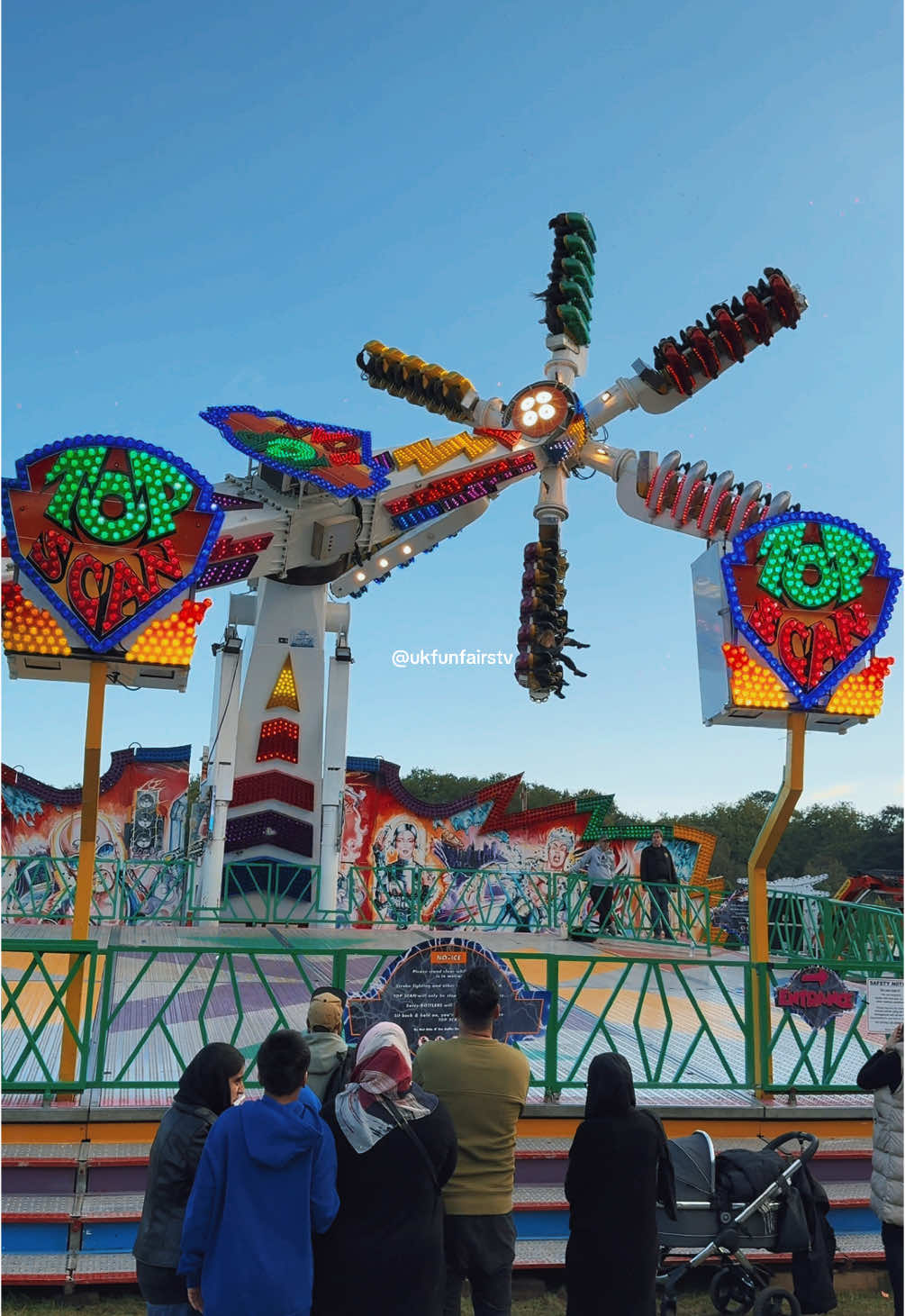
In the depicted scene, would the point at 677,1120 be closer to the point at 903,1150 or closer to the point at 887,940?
the point at 903,1150

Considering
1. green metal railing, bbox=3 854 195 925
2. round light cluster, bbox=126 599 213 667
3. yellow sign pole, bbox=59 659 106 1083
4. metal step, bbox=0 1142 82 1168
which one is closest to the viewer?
metal step, bbox=0 1142 82 1168

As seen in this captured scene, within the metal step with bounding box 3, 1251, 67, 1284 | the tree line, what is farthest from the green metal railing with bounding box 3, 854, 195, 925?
the tree line

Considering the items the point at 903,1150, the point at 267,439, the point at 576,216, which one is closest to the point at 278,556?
the point at 267,439

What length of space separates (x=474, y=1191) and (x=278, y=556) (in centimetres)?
1154

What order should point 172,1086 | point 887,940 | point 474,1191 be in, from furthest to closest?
point 887,940 < point 172,1086 < point 474,1191

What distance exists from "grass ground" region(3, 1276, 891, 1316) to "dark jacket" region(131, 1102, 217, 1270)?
6.12 feet

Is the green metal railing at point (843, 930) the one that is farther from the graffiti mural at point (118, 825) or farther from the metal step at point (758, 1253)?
the graffiti mural at point (118, 825)

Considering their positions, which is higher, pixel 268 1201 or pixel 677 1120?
pixel 268 1201

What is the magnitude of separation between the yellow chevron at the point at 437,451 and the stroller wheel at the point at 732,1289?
36.5 feet

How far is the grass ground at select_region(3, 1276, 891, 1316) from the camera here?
5281mm

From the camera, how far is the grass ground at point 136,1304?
528 centimetres

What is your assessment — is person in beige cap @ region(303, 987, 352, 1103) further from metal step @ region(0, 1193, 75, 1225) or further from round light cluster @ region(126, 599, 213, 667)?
round light cluster @ region(126, 599, 213, 667)

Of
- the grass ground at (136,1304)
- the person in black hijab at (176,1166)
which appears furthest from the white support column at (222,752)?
the person in black hijab at (176,1166)

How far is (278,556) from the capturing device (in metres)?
14.9
